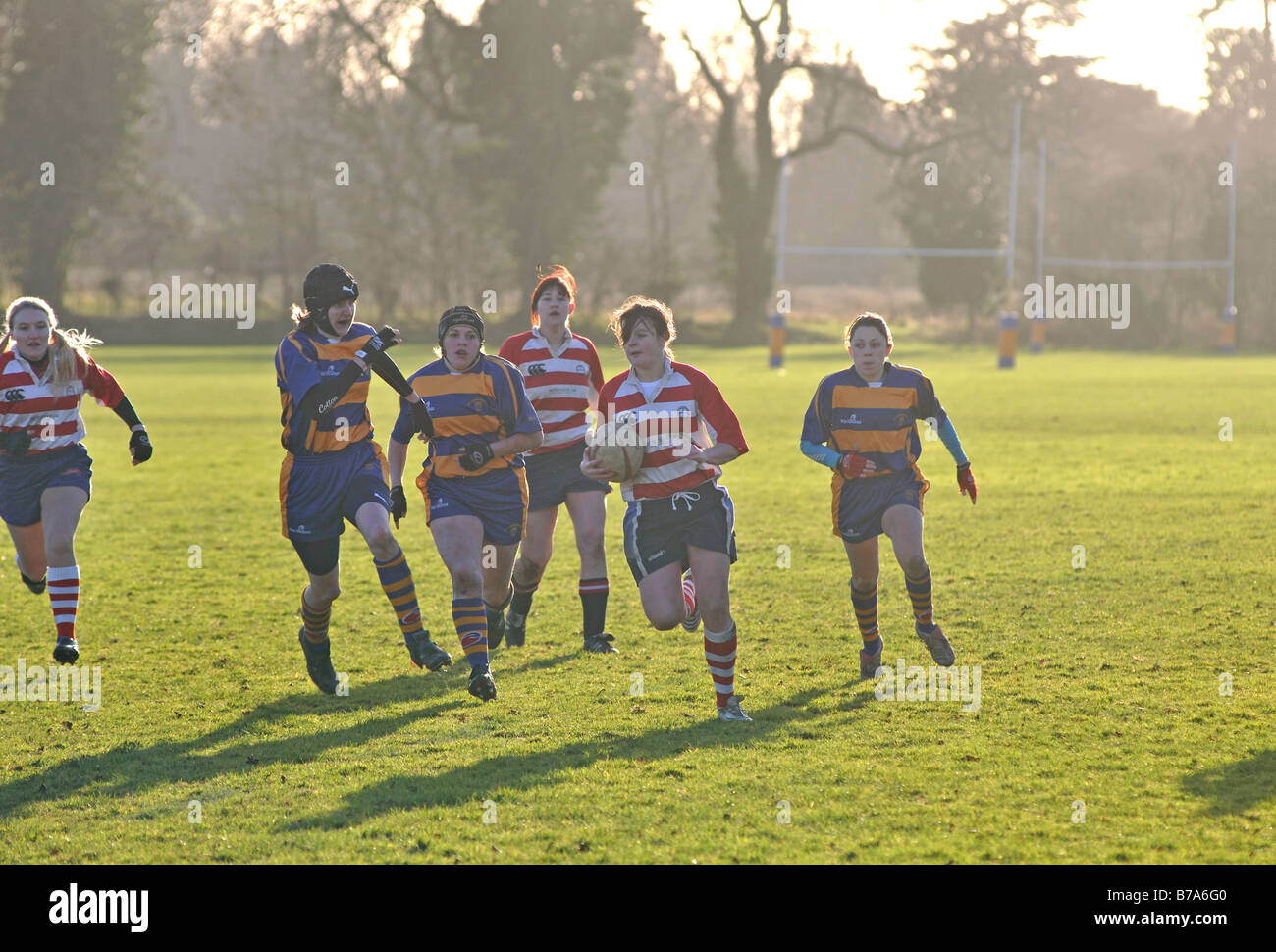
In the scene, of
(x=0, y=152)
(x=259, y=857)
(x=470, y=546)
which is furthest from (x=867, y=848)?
(x=0, y=152)

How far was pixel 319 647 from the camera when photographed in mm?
6902

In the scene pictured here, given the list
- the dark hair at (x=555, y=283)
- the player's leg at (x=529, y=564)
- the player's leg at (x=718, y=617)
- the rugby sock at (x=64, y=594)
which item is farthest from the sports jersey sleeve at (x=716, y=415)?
the rugby sock at (x=64, y=594)

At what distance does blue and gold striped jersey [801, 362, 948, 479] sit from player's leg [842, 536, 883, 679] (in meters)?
0.42

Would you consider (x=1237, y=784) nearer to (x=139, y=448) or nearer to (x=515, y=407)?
→ (x=515, y=407)

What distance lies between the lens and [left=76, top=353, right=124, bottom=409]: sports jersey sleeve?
7152 millimetres

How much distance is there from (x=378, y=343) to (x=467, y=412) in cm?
51

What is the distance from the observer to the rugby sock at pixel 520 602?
26.1 feet

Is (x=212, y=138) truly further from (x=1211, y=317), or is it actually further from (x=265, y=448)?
(x=265, y=448)

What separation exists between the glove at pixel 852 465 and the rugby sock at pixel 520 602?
80.7 inches

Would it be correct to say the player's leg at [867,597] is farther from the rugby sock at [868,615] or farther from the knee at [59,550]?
the knee at [59,550]

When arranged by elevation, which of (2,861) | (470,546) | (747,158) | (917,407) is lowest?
(2,861)

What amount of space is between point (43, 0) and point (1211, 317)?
4021 cm

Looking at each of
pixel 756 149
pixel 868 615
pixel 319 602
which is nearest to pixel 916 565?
pixel 868 615

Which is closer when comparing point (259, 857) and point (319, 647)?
point (259, 857)
